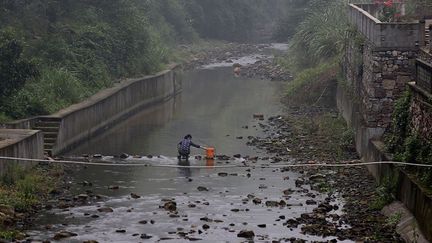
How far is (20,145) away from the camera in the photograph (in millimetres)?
33844

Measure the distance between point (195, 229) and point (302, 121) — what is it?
79.7 feet

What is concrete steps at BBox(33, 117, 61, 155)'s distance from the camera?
132 ft

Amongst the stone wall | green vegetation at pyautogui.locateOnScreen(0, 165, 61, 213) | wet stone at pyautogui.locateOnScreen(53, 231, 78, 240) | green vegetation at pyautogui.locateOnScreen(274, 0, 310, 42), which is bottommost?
wet stone at pyautogui.locateOnScreen(53, 231, 78, 240)

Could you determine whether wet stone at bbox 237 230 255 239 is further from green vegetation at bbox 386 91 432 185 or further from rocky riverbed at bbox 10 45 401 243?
green vegetation at bbox 386 91 432 185

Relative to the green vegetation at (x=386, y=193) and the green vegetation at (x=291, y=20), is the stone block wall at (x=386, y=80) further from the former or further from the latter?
the green vegetation at (x=291, y=20)

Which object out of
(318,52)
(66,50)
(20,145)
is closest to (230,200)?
(20,145)

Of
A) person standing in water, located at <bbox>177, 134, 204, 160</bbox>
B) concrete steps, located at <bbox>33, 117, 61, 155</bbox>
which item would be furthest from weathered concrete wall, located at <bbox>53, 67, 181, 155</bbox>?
person standing in water, located at <bbox>177, 134, 204, 160</bbox>

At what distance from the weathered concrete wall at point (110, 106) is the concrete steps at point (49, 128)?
259 millimetres

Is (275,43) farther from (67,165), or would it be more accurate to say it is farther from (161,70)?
(67,165)

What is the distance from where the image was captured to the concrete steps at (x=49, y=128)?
40188 millimetres

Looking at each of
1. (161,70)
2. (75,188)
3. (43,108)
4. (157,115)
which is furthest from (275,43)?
(75,188)

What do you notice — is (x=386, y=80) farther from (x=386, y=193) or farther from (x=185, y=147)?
(x=185, y=147)

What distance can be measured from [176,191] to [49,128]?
10061 millimetres

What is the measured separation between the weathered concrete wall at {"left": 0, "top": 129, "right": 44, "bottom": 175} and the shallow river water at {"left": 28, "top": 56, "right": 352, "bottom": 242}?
196 centimetres
